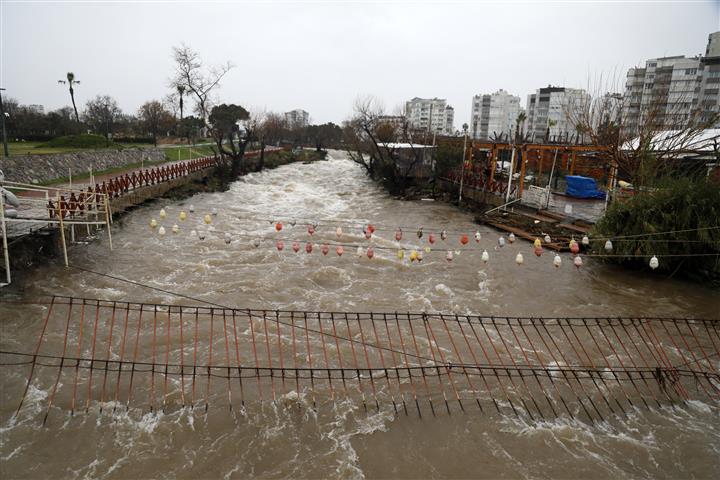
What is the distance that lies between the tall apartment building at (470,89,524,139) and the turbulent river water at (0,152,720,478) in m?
76.4

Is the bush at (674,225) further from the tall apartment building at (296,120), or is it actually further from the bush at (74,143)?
the tall apartment building at (296,120)

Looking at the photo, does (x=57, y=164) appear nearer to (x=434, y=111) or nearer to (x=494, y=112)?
(x=494, y=112)

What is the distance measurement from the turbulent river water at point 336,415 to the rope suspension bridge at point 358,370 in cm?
26

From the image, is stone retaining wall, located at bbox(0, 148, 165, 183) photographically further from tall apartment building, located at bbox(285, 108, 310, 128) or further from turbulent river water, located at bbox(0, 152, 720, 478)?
tall apartment building, located at bbox(285, 108, 310, 128)

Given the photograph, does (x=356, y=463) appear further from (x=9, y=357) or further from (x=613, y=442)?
(x=9, y=357)

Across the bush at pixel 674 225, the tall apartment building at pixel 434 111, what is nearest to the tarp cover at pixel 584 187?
the bush at pixel 674 225

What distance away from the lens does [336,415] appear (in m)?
6.13

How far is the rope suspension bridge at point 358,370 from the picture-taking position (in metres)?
6.24

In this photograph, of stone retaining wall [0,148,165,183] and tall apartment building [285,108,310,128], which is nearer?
stone retaining wall [0,148,165,183]

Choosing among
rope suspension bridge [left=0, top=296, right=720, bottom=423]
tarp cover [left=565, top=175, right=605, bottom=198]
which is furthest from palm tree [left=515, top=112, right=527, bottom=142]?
rope suspension bridge [left=0, top=296, right=720, bottom=423]

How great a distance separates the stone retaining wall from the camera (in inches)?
690

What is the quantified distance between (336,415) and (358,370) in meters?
0.79

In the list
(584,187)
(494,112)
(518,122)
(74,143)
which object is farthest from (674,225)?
(494,112)

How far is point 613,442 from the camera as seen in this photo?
228 inches
